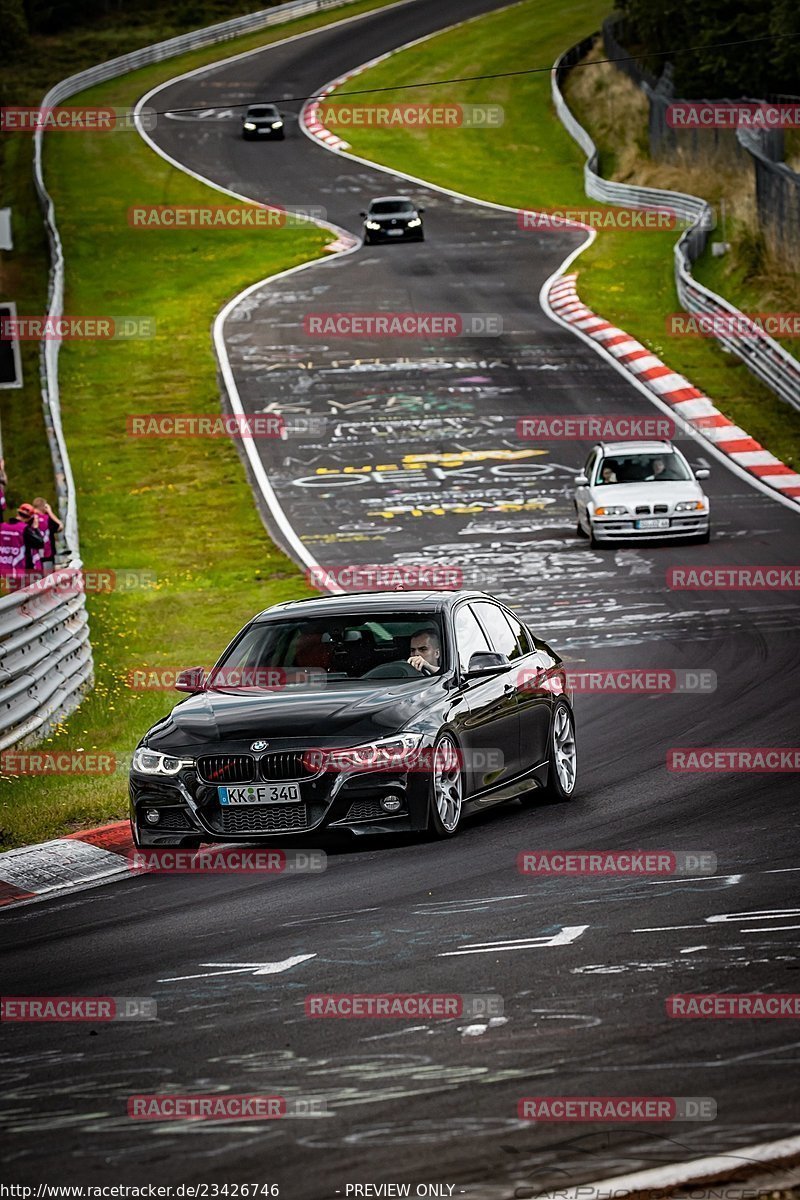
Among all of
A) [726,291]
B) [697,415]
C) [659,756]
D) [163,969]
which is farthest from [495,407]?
[163,969]

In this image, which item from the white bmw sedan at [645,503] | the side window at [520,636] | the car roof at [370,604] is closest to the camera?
the car roof at [370,604]

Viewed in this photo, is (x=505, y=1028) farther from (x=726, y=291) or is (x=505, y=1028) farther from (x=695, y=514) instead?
(x=726, y=291)

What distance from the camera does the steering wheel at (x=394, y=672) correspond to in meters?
11.5

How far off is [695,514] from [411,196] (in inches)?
1454

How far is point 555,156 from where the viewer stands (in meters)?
66.5

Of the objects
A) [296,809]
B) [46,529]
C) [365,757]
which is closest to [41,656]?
[296,809]

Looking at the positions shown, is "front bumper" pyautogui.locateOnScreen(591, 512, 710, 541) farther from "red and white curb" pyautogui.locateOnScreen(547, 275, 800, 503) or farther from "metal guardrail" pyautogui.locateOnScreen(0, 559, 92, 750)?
"metal guardrail" pyautogui.locateOnScreen(0, 559, 92, 750)

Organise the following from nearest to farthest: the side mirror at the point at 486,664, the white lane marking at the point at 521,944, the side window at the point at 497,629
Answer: the white lane marking at the point at 521,944 < the side mirror at the point at 486,664 < the side window at the point at 497,629

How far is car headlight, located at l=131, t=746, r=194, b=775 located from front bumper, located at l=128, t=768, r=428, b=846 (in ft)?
Answer: 0.11

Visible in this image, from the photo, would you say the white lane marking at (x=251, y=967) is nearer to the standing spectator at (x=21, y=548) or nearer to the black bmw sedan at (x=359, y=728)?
the black bmw sedan at (x=359, y=728)

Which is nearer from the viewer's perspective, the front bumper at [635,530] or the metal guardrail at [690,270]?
the front bumper at [635,530]

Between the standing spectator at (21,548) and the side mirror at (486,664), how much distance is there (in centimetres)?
1061

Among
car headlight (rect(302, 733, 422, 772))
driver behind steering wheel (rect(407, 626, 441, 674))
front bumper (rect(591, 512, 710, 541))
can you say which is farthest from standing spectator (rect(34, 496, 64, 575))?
car headlight (rect(302, 733, 422, 772))

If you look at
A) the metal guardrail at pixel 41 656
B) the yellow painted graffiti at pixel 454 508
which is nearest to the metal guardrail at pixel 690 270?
the yellow painted graffiti at pixel 454 508
